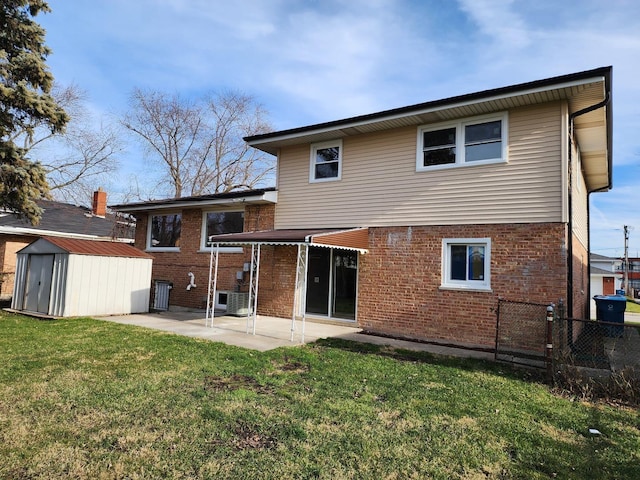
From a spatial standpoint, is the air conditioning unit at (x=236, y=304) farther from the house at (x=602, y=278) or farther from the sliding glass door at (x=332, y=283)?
the house at (x=602, y=278)

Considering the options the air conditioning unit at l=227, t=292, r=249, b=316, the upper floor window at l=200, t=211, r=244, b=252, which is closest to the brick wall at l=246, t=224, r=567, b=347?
the air conditioning unit at l=227, t=292, r=249, b=316

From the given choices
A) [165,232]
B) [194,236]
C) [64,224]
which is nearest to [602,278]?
[194,236]

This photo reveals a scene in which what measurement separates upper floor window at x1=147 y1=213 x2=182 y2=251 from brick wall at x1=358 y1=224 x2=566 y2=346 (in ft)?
26.5

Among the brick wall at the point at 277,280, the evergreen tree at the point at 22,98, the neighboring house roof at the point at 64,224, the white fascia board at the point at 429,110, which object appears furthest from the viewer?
the neighboring house roof at the point at 64,224

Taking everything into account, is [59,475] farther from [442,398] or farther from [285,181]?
[285,181]

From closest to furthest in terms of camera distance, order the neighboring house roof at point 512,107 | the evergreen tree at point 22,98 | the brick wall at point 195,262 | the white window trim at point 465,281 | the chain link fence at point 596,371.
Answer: the chain link fence at point 596,371 < the neighboring house roof at point 512,107 < the white window trim at point 465,281 < the evergreen tree at point 22,98 < the brick wall at point 195,262

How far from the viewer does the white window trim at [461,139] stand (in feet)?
30.4

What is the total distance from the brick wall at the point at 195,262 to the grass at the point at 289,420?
6.20 meters

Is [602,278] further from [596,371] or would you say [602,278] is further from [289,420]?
[289,420]

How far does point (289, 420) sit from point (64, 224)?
21.5 metres

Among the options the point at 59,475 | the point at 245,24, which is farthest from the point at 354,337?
the point at 245,24

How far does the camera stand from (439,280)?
9.80m

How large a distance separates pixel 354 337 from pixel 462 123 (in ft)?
19.1

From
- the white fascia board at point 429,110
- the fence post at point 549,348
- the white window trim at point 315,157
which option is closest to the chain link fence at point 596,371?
the fence post at point 549,348
